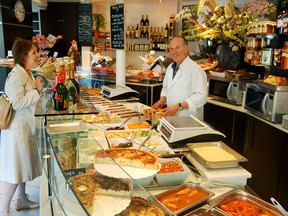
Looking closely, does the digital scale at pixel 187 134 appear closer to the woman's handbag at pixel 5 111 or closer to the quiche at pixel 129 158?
the quiche at pixel 129 158

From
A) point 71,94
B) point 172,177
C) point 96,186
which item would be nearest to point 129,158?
point 172,177

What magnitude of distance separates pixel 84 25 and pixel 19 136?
707 centimetres

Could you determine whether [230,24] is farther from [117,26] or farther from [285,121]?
[285,121]

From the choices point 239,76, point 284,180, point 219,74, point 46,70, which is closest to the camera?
point 284,180

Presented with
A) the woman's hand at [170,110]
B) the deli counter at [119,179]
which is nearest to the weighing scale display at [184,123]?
the deli counter at [119,179]

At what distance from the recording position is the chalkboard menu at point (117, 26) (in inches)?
171

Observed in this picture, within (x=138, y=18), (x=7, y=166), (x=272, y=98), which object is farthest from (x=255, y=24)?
(x=138, y=18)

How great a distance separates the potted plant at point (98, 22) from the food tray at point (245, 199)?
324 inches

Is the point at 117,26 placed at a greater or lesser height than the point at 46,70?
greater

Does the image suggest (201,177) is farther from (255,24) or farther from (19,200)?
(255,24)

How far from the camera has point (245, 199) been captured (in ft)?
5.03

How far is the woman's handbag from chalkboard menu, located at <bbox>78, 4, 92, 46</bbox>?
6.80 metres

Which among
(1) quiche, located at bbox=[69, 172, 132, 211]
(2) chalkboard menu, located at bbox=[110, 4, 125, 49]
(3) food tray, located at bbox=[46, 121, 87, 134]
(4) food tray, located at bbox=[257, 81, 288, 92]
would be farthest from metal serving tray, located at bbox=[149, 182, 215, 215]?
(2) chalkboard menu, located at bbox=[110, 4, 125, 49]

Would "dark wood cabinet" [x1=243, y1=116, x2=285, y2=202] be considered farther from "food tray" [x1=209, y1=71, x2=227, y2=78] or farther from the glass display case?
the glass display case
